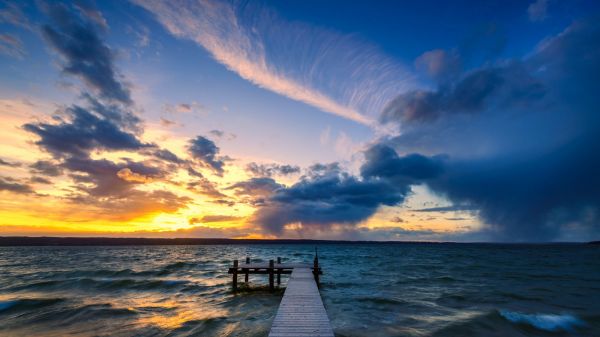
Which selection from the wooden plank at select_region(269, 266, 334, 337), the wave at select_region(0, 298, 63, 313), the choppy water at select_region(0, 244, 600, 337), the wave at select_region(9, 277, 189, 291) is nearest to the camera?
the wooden plank at select_region(269, 266, 334, 337)

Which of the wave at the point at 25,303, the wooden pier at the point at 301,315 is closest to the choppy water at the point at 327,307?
the wave at the point at 25,303

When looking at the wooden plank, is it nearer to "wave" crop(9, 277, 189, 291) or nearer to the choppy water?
the choppy water

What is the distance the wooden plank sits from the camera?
981 centimetres

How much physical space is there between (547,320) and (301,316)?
1568 cm

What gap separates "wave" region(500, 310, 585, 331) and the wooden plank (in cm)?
1199

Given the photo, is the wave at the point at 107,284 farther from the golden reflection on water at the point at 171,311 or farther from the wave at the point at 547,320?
the wave at the point at 547,320

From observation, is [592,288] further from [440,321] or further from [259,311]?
[259,311]

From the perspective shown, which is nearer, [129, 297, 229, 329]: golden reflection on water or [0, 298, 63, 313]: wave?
[129, 297, 229, 329]: golden reflection on water

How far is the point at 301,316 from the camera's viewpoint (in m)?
11.5

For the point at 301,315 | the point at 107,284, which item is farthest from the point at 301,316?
the point at 107,284


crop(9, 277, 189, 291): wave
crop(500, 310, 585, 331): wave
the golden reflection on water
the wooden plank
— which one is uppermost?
the wooden plank

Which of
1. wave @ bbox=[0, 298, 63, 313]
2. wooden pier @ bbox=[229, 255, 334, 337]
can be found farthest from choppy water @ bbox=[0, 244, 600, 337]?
wooden pier @ bbox=[229, 255, 334, 337]

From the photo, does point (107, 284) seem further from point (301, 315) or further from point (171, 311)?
point (301, 315)

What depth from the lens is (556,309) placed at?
20.3 metres
